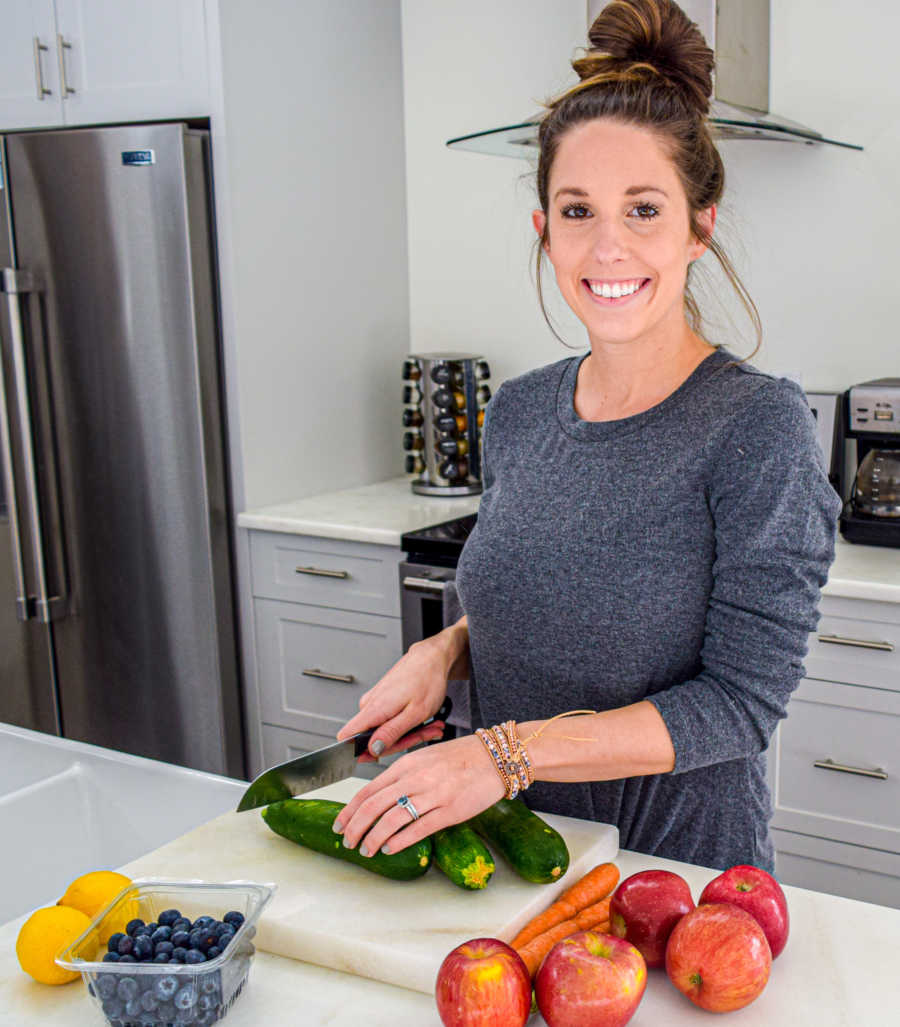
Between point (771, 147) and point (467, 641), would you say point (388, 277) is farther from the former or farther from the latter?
point (467, 641)

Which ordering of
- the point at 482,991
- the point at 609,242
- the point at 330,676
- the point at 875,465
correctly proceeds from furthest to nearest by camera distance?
the point at 330,676
the point at 875,465
the point at 609,242
the point at 482,991

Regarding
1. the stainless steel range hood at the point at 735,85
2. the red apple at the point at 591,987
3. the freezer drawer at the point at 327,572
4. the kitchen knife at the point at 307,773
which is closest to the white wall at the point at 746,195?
the stainless steel range hood at the point at 735,85

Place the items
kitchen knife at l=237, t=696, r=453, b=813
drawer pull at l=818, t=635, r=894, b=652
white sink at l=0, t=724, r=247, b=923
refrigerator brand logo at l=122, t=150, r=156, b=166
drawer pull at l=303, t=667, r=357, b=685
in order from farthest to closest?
drawer pull at l=303, t=667, r=357, b=685 → refrigerator brand logo at l=122, t=150, r=156, b=166 → drawer pull at l=818, t=635, r=894, b=652 → white sink at l=0, t=724, r=247, b=923 → kitchen knife at l=237, t=696, r=453, b=813

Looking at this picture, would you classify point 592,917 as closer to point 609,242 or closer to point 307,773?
point 307,773

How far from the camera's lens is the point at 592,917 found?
3.38 feet

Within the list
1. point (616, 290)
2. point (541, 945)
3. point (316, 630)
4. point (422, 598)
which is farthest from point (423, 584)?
point (541, 945)

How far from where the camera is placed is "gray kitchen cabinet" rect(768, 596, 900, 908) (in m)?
2.14

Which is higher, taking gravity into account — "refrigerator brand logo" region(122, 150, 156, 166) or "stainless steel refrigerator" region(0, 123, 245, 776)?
"refrigerator brand logo" region(122, 150, 156, 166)

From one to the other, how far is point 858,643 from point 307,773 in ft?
4.24

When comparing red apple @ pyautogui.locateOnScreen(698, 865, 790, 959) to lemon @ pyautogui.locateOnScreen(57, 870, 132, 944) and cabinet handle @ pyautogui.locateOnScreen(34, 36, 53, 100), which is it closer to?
lemon @ pyautogui.locateOnScreen(57, 870, 132, 944)

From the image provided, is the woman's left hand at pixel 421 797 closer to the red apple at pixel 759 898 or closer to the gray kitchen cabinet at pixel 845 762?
the red apple at pixel 759 898

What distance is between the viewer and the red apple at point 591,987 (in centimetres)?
85

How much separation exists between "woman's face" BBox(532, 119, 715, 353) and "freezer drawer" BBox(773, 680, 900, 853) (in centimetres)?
120

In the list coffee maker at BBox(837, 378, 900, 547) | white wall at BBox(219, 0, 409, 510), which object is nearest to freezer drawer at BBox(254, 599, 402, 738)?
white wall at BBox(219, 0, 409, 510)
